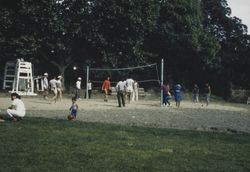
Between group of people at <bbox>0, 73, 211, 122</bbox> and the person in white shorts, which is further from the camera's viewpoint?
group of people at <bbox>0, 73, 211, 122</bbox>

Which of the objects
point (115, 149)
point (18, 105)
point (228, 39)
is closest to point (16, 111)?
point (18, 105)

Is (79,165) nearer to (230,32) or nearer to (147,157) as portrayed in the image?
(147,157)

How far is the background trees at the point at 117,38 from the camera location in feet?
147

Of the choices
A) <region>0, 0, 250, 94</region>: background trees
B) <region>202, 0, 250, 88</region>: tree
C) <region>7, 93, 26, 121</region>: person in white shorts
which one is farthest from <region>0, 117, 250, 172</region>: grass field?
<region>202, 0, 250, 88</region>: tree

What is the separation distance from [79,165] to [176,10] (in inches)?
1991

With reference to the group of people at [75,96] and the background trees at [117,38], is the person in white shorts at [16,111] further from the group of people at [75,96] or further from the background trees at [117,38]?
the background trees at [117,38]

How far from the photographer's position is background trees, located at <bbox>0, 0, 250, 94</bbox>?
44.9 m

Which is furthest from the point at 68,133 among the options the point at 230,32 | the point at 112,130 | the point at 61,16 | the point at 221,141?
the point at 230,32

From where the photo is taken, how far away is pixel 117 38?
4959 centimetres

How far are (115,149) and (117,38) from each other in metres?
38.7

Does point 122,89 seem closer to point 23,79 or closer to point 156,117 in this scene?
point 156,117

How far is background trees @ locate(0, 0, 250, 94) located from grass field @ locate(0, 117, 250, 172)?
30206 millimetres

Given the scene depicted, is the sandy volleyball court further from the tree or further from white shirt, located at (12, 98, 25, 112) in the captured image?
the tree

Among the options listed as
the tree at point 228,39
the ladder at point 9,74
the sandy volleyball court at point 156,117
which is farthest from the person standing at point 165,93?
the tree at point 228,39
